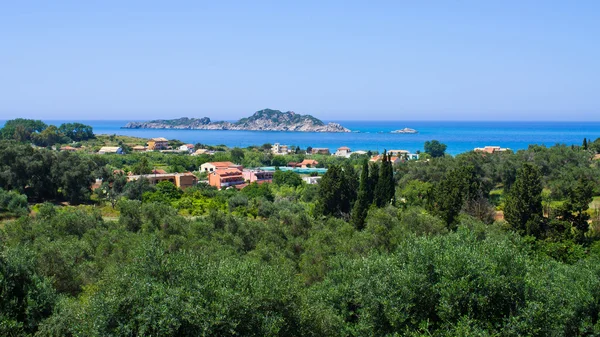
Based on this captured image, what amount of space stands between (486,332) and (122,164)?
6888 cm

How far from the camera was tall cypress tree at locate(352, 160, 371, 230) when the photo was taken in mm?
28047

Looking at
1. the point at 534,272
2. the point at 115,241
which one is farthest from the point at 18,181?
the point at 534,272

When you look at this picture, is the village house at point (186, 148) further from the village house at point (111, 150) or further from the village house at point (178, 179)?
the village house at point (178, 179)

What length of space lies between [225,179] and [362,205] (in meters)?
28.3

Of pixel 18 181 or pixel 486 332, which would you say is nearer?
pixel 486 332

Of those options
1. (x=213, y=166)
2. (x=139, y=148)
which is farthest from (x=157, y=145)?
(x=213, y=166)

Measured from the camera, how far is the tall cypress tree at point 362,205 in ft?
92.0

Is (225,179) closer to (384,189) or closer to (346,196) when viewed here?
(346,196)

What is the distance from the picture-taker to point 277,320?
10.2 m

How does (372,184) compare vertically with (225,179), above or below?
above

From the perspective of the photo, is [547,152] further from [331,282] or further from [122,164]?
[122,164]

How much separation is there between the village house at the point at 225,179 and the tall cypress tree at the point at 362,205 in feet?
84.3

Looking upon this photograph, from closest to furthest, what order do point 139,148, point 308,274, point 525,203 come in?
point 308,274
point 525,203
point 139,148

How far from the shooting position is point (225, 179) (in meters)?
55.4
